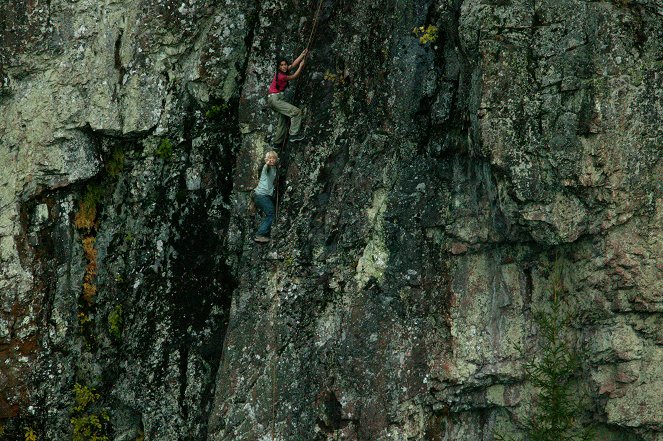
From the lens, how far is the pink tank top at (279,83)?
14.3 m

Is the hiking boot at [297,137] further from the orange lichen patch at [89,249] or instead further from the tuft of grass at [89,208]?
the orange lichen patch at [89,249]

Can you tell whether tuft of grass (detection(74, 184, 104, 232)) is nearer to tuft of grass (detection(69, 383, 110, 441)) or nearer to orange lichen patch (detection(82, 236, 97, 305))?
orange lichen patch (detection(82, 236, 97, 305))

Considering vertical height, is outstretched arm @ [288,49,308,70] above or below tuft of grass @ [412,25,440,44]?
below

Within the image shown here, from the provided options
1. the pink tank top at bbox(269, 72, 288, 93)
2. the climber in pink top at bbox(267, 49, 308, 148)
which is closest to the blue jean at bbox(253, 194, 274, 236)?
the climber in pink top at bbox(267, 49, 308, 148)

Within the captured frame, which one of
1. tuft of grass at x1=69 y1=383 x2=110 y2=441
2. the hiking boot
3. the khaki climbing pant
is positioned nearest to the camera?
the khaki climbing pant

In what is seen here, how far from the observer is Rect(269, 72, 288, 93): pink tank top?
14289 millimetres

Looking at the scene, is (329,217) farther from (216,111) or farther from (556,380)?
(556,380)

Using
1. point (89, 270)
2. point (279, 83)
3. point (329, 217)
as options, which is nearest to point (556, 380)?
point (329, 217)

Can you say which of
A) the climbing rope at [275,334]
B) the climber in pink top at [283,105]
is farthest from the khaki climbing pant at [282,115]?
the climbing rope at [275,334]

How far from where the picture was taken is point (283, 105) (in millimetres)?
14414

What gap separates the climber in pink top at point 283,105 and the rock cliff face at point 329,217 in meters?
0.16

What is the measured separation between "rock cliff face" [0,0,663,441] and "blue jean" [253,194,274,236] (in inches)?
4.8

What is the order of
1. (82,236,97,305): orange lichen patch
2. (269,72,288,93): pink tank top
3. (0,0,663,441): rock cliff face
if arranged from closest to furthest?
(0,0,663,441): rock cliff face, (269,72,288,93): pink tank top, (82,236,97,305): orange lichen patch

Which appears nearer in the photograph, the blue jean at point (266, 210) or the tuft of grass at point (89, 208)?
the blue jean at point (266, 210)
